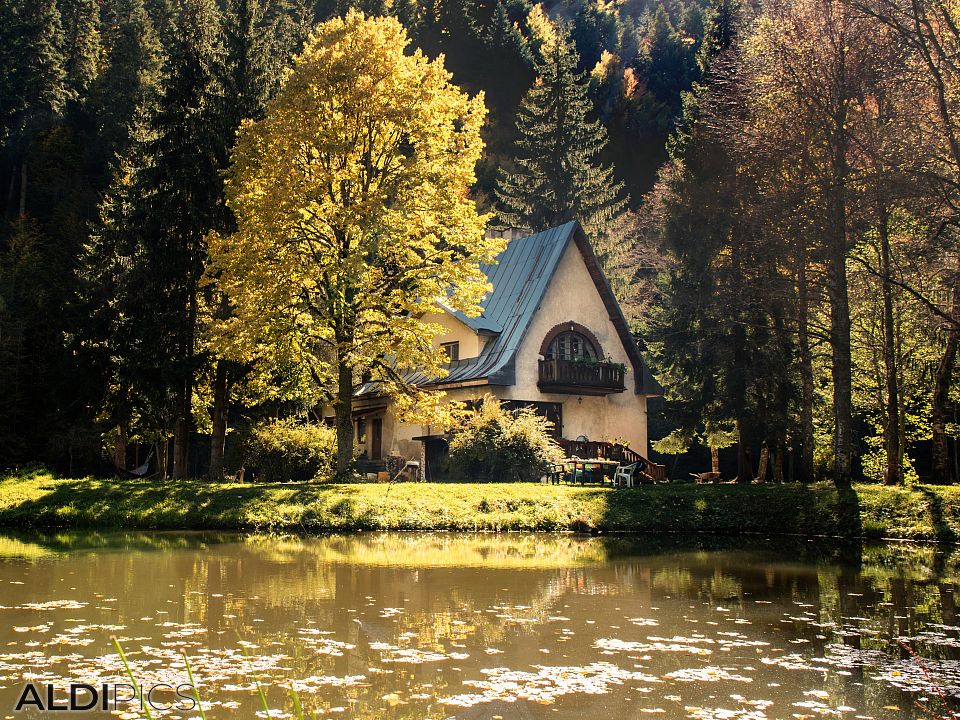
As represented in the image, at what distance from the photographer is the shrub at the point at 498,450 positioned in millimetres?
30281

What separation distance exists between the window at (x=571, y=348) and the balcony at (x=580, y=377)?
95 cm

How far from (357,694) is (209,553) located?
10.3 meters

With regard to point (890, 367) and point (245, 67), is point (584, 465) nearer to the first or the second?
point (890, 367)

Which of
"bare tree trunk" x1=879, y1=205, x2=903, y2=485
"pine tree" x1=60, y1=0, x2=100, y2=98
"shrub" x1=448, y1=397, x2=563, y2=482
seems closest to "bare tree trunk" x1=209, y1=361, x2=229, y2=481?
"shrub" x1=448, y1=397, x2=563, y2=482

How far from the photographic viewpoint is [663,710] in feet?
23.0

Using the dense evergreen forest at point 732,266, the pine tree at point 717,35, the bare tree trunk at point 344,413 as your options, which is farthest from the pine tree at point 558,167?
the bare tree trunk at point 344,413

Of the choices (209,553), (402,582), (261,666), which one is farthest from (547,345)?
(261,666)

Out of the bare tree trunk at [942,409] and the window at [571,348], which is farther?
the window at [571,348]

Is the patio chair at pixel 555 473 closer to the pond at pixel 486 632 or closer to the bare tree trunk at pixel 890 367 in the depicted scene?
the bare tree trunk at pixel 890 367

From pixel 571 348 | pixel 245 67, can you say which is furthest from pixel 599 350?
pixel 245 67

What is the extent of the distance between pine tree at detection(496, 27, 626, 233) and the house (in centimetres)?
1928

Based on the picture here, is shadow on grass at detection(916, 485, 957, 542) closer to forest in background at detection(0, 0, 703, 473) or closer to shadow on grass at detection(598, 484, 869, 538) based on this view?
shadow on grass at detection(598, 484, 869, 538)

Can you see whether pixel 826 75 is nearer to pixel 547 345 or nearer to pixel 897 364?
pixel 897 364

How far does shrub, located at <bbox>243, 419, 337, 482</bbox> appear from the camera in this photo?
3186 cm
